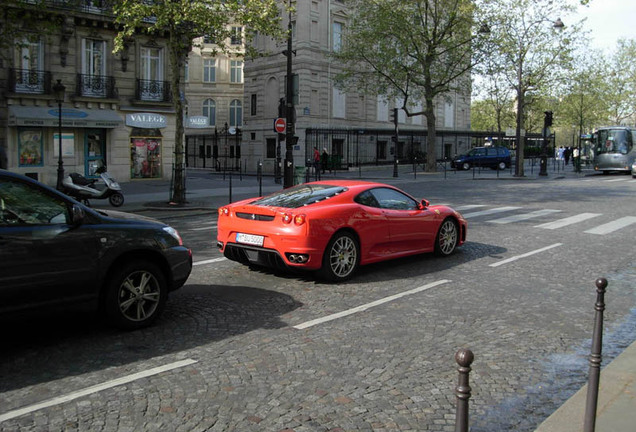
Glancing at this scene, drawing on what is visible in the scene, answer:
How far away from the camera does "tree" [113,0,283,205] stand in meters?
16.6

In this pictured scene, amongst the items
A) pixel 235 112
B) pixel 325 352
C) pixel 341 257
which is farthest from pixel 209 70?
pixel 325 352

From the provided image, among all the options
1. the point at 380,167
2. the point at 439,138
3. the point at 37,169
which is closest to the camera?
the point at 37,169

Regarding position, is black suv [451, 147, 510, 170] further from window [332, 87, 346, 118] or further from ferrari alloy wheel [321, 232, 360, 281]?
ferrari alloy wheel [321, 232, 360, 281]

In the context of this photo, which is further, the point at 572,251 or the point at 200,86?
the point at 200,86

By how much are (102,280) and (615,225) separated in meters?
12.5

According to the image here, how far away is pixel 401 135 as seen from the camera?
172ft

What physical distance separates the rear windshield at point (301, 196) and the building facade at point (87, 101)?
56.9ft

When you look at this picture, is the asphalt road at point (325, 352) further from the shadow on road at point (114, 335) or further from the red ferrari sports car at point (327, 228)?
the red ferrari sports car at point (327, 228)

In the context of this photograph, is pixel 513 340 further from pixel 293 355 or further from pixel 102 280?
pixel 102 280

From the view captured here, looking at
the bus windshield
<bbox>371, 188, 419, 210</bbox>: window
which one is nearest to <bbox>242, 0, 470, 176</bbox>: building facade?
the bus windshield

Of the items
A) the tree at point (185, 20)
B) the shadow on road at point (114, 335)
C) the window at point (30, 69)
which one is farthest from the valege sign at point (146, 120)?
the shadow on road at point (114, 335)

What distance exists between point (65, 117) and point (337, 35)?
28.9 metres

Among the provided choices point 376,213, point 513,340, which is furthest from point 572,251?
point 513,340

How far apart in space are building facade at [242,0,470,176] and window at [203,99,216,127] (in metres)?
8.97
